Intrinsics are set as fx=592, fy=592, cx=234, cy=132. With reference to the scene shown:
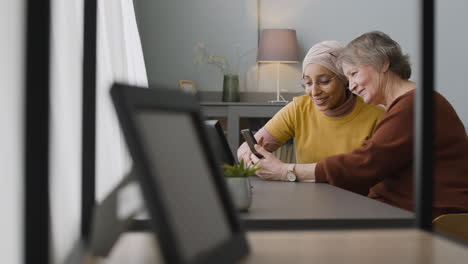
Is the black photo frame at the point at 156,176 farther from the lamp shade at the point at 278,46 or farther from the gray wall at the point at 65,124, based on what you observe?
the lamp shade at the point at 278,46

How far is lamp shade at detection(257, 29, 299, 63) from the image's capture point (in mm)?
4840

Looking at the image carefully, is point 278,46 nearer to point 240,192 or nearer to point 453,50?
point 453,50

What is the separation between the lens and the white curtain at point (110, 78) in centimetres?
186

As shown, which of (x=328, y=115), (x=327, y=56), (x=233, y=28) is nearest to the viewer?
(x=327, y=56)

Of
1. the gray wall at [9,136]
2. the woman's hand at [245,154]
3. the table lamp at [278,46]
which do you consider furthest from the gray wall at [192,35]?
the gray wall at [9,136]

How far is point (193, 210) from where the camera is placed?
554 millimetres

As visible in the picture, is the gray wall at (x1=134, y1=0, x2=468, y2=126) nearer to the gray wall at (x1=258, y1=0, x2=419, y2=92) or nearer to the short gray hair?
the gray wall at (x1=258, y1=0, x2=419, y2=92)

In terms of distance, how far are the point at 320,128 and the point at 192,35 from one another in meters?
2.58

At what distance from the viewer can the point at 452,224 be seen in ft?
6.06

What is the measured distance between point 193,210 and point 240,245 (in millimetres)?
109

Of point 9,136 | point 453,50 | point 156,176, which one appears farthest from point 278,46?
point 156,176

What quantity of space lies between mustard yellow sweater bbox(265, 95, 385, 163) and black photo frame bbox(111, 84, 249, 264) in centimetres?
217

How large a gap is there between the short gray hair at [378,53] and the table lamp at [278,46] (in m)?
2.34

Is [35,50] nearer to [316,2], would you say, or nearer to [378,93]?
[378,93]
